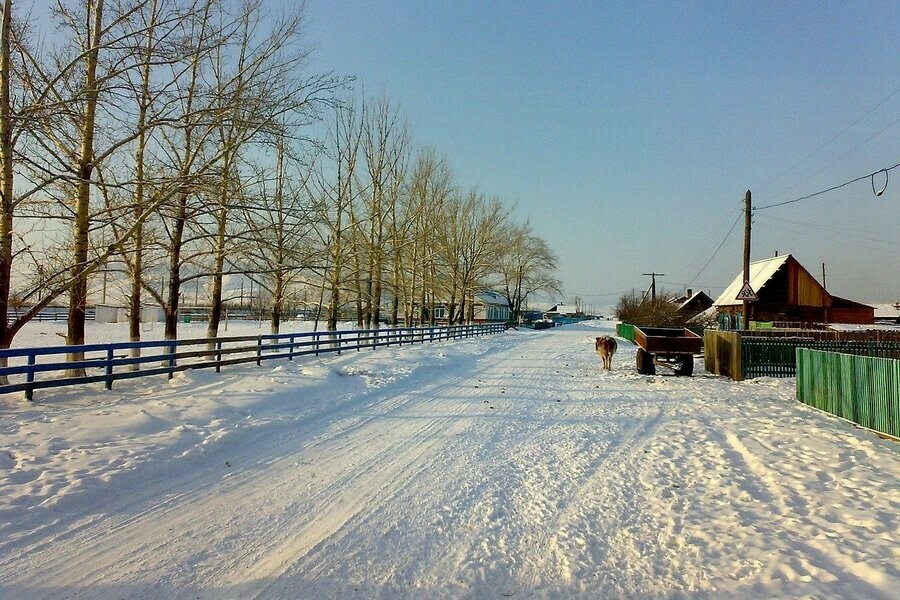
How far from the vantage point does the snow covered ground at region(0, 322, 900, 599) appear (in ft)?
12.1

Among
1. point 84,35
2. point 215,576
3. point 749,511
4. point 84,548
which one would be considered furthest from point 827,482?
point 84,35

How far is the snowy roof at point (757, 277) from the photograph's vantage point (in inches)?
1537

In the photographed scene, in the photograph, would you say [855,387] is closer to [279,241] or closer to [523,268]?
[279,241]

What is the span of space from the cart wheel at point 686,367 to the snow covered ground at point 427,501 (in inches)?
271

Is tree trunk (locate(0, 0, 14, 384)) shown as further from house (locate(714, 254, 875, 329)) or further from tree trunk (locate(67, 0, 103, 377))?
house (locate(714, 254, 875, 329))

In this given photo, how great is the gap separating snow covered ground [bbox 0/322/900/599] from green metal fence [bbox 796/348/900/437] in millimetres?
392

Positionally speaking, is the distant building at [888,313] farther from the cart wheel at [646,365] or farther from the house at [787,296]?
the cart wheel at [646,365]

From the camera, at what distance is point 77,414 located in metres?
7.44

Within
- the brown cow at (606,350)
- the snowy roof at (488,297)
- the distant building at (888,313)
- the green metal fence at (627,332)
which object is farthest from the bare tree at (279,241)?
the distant building at (888,313)

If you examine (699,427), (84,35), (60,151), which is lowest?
(699,427)

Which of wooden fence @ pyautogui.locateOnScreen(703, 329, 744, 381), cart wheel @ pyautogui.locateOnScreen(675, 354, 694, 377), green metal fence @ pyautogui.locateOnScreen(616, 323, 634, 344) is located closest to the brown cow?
cart wheel @ pyautogui.locateOnScreen(675, 354, 694, 377)

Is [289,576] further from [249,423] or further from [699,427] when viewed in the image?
Result: [699,427]

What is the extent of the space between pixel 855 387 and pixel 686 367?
8.23 m

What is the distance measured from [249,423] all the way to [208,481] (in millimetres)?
2540
